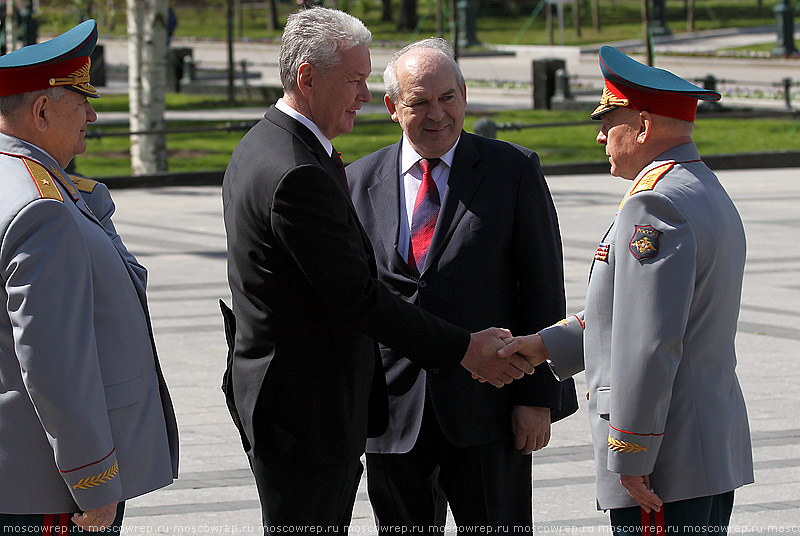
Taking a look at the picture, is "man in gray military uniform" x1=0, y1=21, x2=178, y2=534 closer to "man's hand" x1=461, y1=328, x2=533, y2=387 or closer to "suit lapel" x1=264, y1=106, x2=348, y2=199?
"suit lapel" x1=264, y1=106, x2=348, y2=199

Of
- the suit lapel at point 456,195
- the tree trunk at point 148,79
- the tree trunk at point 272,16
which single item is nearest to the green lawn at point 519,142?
the tree trunk at point 148,79

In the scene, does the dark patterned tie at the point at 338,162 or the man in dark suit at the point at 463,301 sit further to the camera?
the man in dark suit at the point at 463,301

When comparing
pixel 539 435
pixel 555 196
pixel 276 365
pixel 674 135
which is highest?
pixel 674 135

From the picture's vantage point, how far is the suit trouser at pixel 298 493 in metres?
3.55

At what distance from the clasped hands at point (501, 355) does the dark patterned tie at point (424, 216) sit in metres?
0.39

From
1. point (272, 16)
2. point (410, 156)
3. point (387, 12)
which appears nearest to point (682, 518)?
point (410, 156)

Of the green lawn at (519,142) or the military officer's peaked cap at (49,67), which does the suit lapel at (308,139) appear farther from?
the green lawn at (519,142)

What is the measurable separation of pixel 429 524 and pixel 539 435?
52 centimetres

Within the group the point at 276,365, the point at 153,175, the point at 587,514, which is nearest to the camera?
the point at 276,365

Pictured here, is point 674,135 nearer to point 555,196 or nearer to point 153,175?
point 555,196

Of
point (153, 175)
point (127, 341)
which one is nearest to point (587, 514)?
point (127, 341)

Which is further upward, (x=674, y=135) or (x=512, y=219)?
(x=674, y=135)

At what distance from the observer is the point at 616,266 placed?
333 centimetres

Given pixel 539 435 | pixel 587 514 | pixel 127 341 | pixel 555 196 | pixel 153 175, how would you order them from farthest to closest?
pixel 153 175
pixel 555 196
pixel 587 514
pixel 539 435
pixel 127 341
